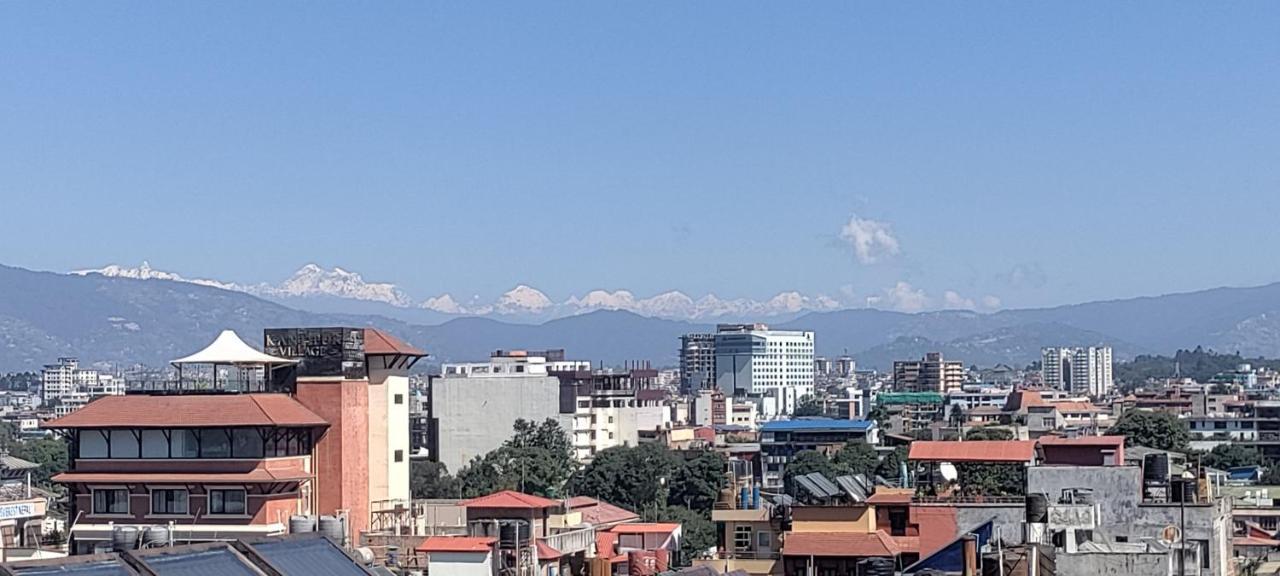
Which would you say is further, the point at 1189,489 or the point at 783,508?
the point at 783,508

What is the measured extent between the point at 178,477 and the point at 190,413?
4.39 ft

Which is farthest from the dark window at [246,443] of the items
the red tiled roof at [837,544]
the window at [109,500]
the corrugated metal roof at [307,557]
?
the corrugated metal roof at [307,557]

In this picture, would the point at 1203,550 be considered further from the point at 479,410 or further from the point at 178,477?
the point at 479,410

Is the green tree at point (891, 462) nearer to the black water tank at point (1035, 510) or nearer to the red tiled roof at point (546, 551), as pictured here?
the red tiled roof at point (546, 551)

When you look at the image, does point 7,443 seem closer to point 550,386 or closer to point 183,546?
point 550,386

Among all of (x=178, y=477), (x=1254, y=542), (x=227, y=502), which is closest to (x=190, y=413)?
(x=178, y=477)

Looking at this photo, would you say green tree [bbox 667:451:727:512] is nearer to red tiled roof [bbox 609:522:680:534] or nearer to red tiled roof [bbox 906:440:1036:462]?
red tiled roof [bbox 609:522:680:534]

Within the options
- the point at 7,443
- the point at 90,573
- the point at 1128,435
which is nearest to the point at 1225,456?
the point at 1128,435

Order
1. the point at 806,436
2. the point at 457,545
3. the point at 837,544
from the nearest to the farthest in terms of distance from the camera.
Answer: the point at 457,545, the point at 837,544, the point at 806,436

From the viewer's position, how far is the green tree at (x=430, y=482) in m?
80.8

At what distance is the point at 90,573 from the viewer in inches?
444

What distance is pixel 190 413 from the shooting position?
37.0m

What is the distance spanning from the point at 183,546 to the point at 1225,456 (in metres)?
96.0

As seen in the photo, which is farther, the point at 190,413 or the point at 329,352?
the point at 329,352
